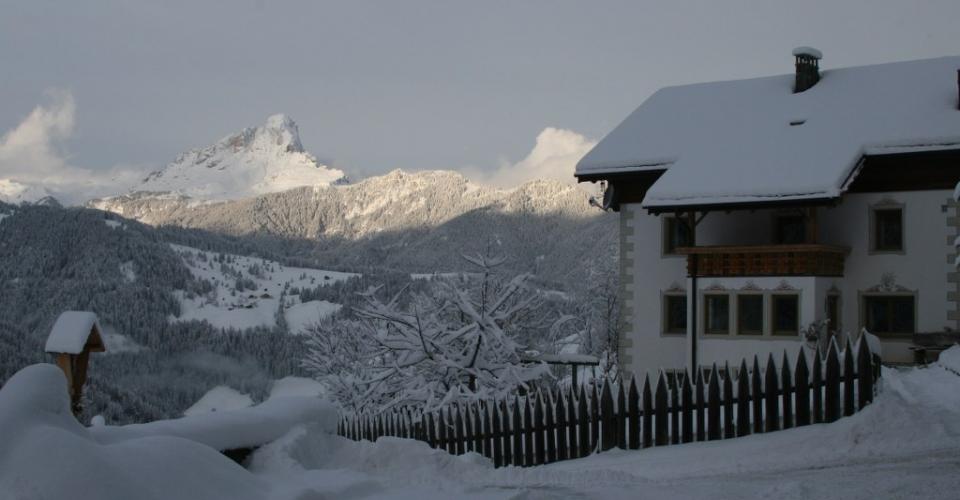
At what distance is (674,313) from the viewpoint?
2653 cm

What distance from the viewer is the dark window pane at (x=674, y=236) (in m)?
26.4

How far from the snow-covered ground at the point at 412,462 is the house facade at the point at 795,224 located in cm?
1018

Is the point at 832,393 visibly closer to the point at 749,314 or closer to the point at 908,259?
the point at 749,314

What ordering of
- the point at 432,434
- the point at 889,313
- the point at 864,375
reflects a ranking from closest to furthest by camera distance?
the point at 864,375 < the point at 432,434 < the point at 889,313

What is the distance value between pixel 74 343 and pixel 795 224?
19084mm

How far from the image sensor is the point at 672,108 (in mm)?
29656

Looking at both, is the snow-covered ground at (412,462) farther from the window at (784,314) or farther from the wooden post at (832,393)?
the window at (784,314)

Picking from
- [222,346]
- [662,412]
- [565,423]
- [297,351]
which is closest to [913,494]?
[662,412]

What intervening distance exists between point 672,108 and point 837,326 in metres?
8.68

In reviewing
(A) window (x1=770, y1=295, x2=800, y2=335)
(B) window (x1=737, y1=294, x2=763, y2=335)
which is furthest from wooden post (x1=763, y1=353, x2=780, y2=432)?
(B) window (x1=737, y1=294, x2=763, y2=335)

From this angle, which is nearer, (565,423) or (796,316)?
(565,423)

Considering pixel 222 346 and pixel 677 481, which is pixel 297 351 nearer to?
pixel 222 346

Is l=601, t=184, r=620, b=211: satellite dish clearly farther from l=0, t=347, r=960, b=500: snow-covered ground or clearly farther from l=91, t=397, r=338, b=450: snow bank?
l=91, t=397, r=338, b=450: snow bank

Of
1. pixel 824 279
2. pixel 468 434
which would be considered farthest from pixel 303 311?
pixel 468 434
